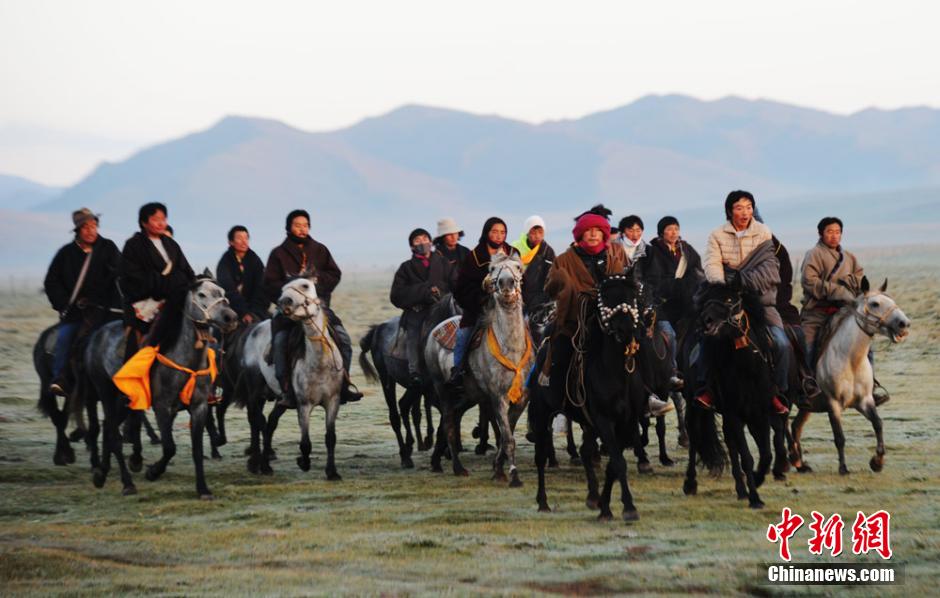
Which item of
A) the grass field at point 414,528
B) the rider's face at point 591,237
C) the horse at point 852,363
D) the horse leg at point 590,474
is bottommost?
the grass field at point 414,528

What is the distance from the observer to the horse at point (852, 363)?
14.1 metres

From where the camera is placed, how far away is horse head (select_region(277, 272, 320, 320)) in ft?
46.5

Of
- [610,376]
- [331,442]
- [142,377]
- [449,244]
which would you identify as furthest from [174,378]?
[449,244]

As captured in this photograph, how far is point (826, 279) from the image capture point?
48.1ft

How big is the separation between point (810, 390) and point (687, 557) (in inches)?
152

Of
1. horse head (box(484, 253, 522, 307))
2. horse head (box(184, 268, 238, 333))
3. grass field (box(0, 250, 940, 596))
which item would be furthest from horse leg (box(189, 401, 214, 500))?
horse head (box(484, 253, 522, 307))

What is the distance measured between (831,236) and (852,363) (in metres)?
1.29

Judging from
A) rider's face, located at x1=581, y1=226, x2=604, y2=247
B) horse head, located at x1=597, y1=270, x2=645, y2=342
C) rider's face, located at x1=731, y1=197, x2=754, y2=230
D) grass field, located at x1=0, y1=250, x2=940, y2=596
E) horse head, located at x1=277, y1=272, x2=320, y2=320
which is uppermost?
rider's face, located at x1=731, y1=197, x2=754, y2=230

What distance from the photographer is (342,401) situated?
1527cm

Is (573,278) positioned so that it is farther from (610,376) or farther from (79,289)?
(79,289)

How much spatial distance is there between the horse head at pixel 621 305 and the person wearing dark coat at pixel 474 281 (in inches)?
128

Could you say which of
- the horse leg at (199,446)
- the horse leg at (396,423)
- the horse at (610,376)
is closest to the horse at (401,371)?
the horse leg at (396,423)

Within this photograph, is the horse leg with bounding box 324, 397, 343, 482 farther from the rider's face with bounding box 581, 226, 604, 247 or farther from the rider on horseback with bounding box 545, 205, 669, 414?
the rider's face with bounding box 581, 226, 604, 247

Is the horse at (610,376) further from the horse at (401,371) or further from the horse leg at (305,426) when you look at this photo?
the horse at (401,371)
